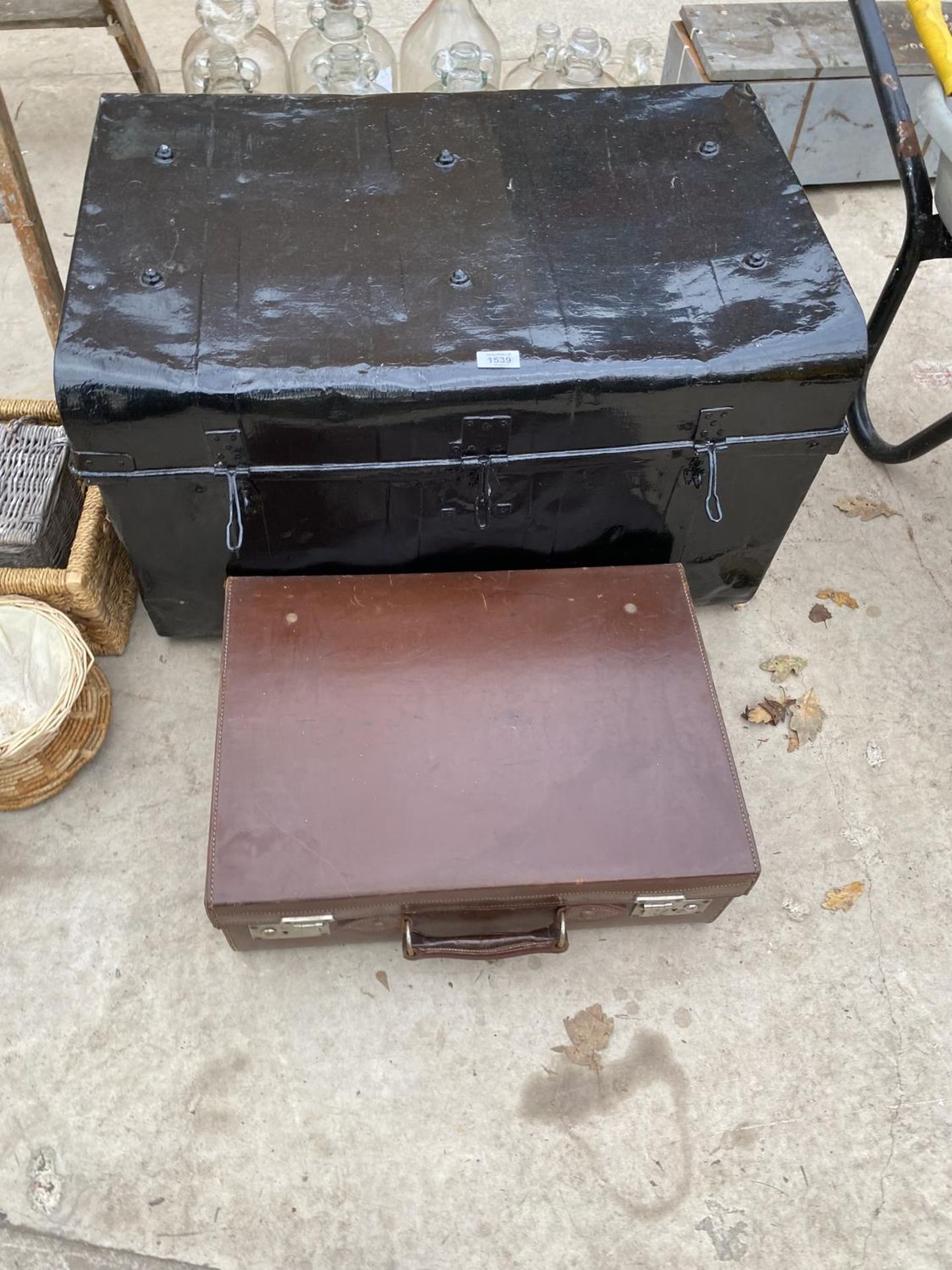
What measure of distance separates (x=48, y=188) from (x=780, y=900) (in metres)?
2.99

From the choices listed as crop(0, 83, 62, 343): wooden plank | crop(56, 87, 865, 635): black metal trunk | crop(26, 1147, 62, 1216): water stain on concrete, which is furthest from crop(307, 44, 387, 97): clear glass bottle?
crop(26, 1147, 62, 1216): water stain on concrete

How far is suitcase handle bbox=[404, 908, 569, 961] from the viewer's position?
1.65 meters

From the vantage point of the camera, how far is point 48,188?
3.06 meters

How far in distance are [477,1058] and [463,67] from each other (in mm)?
2372

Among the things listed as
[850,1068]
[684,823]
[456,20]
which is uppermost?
[456,20]

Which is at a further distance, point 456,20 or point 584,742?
point 456,20

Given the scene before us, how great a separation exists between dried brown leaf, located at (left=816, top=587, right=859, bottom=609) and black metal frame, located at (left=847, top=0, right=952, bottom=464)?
40 centimetres

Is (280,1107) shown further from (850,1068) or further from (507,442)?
(507,442)

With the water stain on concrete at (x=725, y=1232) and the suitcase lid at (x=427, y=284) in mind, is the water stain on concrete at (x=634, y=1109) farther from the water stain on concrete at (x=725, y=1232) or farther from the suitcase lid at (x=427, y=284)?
the suitcase lid at (x=427, y=284)

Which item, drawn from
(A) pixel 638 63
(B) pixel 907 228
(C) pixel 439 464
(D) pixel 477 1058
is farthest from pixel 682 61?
(D) pixel 477 1058

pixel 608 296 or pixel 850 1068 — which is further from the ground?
pixel 608 296

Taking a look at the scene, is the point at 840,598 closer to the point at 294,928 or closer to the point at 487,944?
the point at 487,944

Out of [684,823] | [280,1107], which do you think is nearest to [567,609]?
[684,823]

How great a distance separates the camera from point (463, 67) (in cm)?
251
